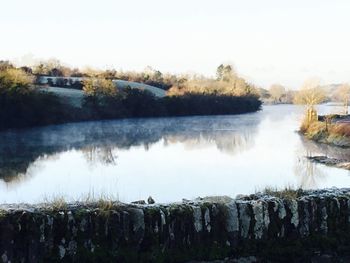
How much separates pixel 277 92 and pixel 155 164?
281 ft

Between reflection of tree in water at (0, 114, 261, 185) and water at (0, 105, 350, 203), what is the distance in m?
0.05

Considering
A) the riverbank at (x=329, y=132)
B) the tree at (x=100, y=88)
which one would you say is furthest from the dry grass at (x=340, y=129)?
the tree at (x=100, y=88)

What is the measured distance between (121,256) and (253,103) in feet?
194

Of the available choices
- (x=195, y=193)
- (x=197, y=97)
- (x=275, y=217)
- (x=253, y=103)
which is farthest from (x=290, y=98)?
(x=275, y=217)

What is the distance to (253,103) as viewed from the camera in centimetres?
6612

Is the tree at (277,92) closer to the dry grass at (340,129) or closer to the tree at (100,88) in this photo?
the tree at (100,88)

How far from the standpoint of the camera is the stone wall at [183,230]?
7.74 m

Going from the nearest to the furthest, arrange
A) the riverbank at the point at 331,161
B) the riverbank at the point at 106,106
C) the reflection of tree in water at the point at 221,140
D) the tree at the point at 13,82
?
1. the riverbank at the point at 331,161
2. the reflection of tree in water at the point at 221,140
3. the tree at the point at 13,82
4. the riverbank at the point at 106,106

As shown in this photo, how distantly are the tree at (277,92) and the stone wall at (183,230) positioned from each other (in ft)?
304

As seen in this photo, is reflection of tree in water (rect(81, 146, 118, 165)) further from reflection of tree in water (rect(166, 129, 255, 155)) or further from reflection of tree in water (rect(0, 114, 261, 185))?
reflection of tree in water (rect(166, 129, 255, 155))

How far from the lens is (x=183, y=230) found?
8.39 meters

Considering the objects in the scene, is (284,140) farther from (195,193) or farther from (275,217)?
(275,217)

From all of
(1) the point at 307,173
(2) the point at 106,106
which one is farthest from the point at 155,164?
(2) the point at 106,106

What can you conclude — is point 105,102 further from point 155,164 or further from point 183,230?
point 183,230
